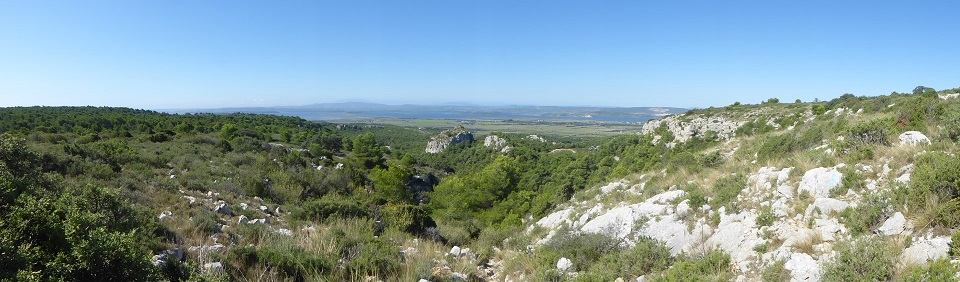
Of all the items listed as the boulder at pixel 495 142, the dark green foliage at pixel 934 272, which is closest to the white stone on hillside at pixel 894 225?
the dark green foliage at pixel 934 272

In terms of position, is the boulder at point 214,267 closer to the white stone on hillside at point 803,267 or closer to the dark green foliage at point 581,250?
the dark green foliage at point 581,250

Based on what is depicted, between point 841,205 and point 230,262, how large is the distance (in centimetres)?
857

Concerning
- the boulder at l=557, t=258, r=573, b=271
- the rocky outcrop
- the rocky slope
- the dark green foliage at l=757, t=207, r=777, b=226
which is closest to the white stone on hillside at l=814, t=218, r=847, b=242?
the rocky slope

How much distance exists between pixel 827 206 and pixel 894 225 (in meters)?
1.01

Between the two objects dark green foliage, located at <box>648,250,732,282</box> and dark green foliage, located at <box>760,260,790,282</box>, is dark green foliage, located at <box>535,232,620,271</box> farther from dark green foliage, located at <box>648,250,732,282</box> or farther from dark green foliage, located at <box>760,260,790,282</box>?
dark green foliage, located at <box>760,260,790,282</box>

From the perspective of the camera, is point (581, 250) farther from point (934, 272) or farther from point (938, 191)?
point (938, 191)

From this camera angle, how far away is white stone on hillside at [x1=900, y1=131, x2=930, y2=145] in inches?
262

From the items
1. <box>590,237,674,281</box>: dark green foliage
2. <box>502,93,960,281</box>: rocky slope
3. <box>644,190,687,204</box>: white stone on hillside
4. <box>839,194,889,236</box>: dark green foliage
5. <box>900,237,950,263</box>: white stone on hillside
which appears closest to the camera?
<box>900,237,950,263</box>: white stone on hillside

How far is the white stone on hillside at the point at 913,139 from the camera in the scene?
6.65 meters

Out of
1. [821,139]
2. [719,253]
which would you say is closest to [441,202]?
[821,139]

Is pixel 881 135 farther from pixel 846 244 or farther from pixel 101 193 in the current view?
pixel 101 193

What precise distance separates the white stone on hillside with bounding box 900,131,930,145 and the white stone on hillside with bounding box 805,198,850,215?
2.64 meters

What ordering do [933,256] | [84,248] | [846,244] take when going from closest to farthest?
[84,248], [933,256], [846,244]

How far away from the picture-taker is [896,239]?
4340mm
